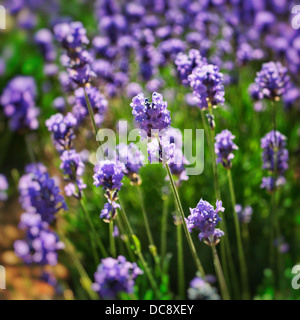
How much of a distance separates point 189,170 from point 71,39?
3.75ft

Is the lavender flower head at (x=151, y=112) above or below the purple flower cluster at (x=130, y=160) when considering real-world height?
below

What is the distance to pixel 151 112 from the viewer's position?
1.42 metres

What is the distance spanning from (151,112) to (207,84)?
33 centimetres

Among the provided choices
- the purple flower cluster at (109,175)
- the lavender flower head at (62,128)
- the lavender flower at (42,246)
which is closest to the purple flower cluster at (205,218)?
the purple flower cluster at (109,175)

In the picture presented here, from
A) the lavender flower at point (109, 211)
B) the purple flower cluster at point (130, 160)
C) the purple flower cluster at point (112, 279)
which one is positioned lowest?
the purple flower cluster at point (112, 279)

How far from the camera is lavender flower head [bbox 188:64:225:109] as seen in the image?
5.32 ft

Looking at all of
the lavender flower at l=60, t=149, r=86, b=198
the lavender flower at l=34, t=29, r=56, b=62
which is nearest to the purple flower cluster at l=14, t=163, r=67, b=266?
the lavender flower at l=60, t=149, r=86, b=198

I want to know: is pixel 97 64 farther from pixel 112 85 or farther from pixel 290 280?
pixel 290 280

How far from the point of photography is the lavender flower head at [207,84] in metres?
1.62

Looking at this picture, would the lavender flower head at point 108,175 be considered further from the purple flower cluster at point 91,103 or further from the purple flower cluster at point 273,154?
the purple flower cluster at point 273,154

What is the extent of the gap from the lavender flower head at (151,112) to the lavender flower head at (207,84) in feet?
0.86

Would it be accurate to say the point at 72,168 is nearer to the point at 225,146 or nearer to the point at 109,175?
the point at 109,175
